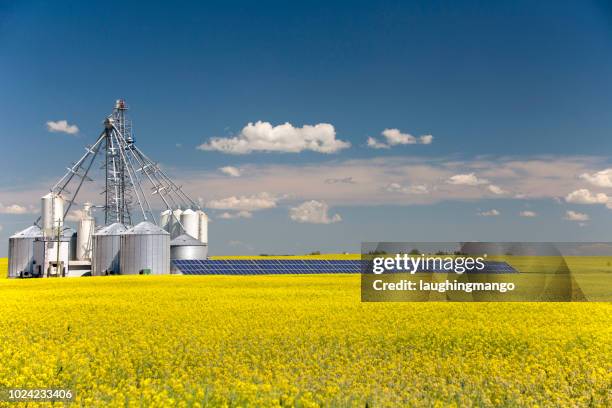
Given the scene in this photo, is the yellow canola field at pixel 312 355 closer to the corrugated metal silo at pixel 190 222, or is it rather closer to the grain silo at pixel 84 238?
the grain silo at pixel 84 238

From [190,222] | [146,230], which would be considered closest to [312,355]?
[146,230]

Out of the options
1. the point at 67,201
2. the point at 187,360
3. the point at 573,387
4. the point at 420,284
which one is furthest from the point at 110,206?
the point at 573,387

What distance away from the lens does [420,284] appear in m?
31.0

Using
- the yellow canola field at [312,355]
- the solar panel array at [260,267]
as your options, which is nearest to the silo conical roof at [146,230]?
the solar panel array at [260,267]

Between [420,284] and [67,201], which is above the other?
[67,201]

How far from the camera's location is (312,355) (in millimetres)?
16422

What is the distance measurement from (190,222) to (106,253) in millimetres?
14519

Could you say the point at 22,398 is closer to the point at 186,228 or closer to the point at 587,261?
the point at 186,228

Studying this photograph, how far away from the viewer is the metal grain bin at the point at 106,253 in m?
74.7

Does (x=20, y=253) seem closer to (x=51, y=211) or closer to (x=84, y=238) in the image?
(x=51, y=211)

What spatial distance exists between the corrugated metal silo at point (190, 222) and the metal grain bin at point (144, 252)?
12.7 metres

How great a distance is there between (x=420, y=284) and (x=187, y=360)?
17.3 metres

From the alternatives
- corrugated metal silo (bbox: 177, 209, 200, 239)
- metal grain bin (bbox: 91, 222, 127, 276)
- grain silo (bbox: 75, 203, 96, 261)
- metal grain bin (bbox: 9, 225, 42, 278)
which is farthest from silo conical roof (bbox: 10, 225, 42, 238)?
corrugated metal silo (bbox: 177, 209, 200, 239)

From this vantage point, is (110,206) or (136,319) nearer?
(136,319)
